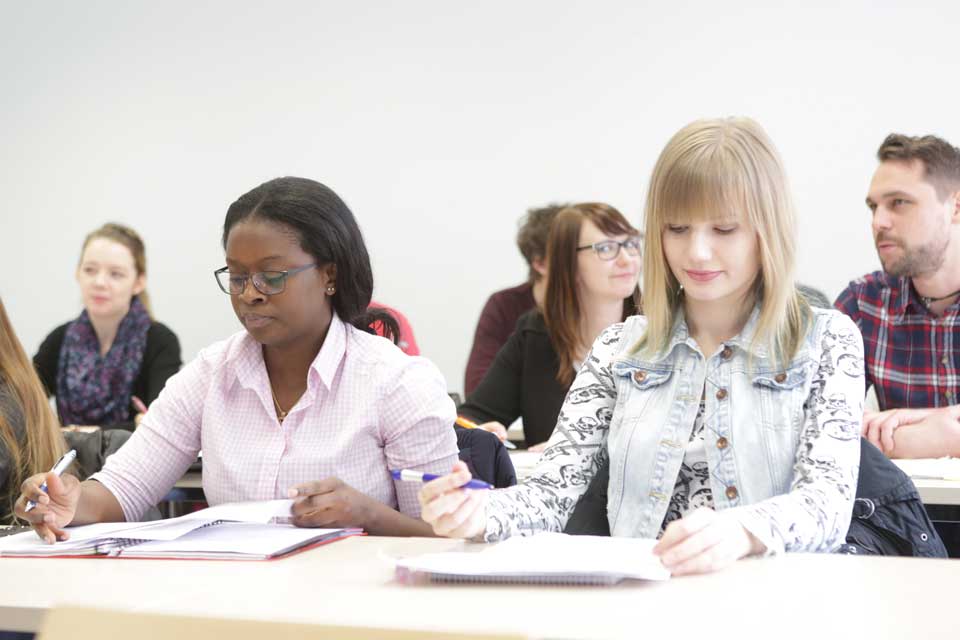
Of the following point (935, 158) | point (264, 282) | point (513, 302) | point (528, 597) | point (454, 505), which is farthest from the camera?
point (513, 302)

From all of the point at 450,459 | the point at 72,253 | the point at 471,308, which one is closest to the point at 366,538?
the point at 450,459

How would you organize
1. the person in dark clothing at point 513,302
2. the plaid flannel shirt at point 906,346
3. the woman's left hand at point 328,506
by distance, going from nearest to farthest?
the woman's left hand at point 328,506 < the plaid flannel shirt at point 906,346 < the person in dark clothing at point 513,302

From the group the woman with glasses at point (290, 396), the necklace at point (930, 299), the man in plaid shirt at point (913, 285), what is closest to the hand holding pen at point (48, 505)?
the woman with glasses at point (290, 396)

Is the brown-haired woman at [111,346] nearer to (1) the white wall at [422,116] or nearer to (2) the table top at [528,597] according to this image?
(1) the white wall at [422,116]

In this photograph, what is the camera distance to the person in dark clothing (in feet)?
14.2

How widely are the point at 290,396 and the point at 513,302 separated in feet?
8.65

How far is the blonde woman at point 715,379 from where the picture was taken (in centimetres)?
160

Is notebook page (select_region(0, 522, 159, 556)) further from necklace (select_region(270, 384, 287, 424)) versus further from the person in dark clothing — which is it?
the person in dark clothing

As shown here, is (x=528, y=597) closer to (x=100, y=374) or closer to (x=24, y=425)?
(x=24, y=425)

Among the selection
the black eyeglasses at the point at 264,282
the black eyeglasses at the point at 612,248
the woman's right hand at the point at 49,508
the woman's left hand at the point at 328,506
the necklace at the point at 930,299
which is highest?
the black eyeglasses at the point at 264,282

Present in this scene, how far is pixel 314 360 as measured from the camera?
193cm

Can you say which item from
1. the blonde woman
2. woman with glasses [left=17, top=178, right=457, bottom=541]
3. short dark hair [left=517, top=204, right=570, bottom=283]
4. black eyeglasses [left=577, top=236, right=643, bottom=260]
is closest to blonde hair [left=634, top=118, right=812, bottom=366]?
the blonde woman

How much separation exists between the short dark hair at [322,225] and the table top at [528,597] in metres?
0.67

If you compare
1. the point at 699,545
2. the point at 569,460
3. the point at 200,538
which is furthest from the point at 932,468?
the point at 200,538
